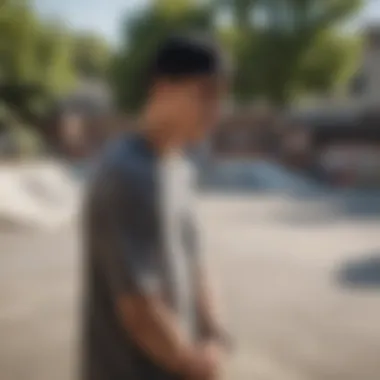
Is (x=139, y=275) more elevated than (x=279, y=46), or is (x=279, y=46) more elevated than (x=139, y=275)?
(x=279, y=46)

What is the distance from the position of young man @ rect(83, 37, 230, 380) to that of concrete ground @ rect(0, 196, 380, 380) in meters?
0.33

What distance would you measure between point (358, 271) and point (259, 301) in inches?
6.2

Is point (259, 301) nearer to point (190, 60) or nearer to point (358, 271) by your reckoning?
point (358, 271)

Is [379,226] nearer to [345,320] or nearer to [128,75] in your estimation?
[345,320]

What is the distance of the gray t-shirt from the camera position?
1.80 ft

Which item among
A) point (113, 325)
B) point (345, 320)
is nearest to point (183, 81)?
point (113, 325)

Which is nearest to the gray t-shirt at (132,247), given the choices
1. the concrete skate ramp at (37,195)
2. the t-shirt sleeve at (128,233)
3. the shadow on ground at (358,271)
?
the t-shirt sleeve at (128,233)

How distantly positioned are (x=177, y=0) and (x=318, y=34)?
0.59ft

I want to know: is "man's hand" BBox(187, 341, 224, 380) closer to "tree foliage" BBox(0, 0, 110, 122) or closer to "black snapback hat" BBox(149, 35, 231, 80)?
"black snapback hat" BBox(149, 35, 231, 80)

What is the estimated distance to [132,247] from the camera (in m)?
0.55

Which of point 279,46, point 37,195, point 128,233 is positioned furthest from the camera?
point 37,195

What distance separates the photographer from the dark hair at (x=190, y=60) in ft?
1.98

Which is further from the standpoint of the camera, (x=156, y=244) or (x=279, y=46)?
(x=279, y=46)

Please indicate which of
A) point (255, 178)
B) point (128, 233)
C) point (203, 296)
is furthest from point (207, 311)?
point (255, 178)
